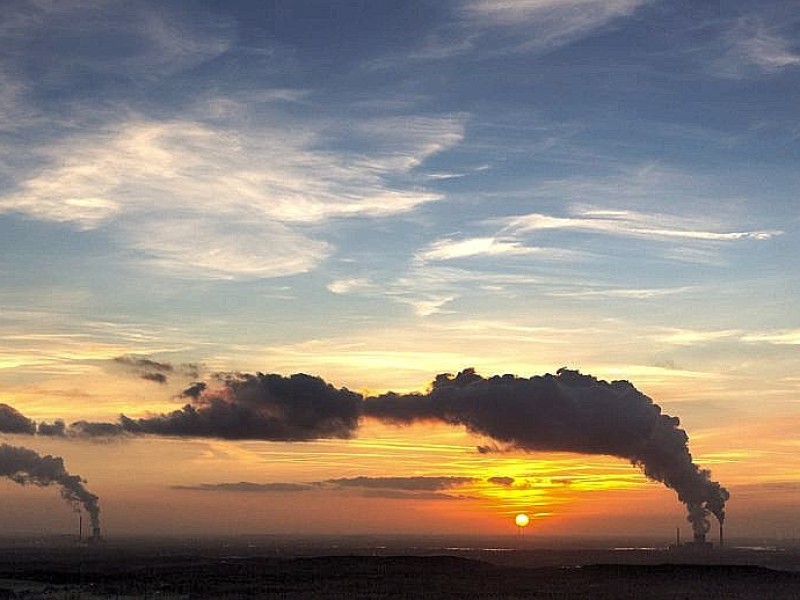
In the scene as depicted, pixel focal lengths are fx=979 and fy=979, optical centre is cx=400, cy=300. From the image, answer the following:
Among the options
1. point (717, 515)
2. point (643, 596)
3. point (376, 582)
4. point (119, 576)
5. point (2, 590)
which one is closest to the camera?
point (643, 596)

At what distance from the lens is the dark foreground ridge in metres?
88.2

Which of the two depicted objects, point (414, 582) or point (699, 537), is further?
point (699, 537)

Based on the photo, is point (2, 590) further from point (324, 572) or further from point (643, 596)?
point (643, 596)

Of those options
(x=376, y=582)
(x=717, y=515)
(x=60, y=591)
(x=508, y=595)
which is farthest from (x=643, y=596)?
(x=717, y=515)

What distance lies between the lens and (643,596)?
85.9 metres

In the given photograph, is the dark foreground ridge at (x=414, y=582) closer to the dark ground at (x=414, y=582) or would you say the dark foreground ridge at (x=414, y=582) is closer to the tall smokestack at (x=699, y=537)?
the dark ground at (x=414, y=582)

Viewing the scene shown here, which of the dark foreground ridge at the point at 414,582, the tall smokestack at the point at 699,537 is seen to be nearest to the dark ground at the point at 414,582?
the dark foreground ridge at the point at 414,582

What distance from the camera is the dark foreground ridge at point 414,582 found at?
88250mm

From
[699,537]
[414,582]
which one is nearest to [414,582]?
[414,582]

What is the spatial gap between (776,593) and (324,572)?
52.2m

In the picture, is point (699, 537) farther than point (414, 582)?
Yes

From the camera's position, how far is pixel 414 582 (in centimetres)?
10088

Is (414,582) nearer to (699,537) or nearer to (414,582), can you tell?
(414,582)

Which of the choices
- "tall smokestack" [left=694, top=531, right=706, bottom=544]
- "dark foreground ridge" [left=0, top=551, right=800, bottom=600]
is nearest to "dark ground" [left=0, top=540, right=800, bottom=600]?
"dark foreground ridge" [left=0, top=551, right=800, bottom=600]
